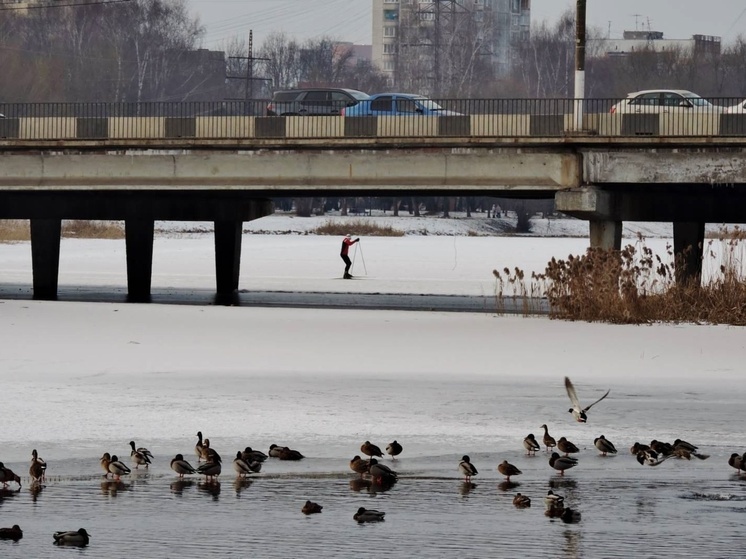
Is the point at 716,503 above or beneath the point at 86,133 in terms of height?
beneath

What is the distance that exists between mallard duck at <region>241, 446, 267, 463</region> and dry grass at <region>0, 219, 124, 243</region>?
219ft

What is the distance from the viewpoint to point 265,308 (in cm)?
3753

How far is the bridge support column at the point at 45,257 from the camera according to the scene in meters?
44.7

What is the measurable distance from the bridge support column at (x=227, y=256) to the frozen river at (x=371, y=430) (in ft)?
54.9

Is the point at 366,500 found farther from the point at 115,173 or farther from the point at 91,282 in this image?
the point at 91,282

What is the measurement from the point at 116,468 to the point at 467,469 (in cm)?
363

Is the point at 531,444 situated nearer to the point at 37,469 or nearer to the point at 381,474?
the point at 381,474

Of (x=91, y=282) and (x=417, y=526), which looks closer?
(x=417, y=526)

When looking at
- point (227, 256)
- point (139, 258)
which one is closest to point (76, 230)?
point (227, 256)

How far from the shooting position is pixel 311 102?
42.1 metres

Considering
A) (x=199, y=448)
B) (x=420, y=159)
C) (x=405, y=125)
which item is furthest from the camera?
(x=405, y=125)

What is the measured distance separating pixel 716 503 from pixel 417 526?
122 inches

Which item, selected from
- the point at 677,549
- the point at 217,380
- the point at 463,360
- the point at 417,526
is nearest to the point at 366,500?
the point at 417,526

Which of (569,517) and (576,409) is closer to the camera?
(569,517)
